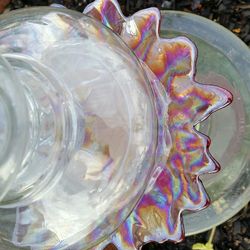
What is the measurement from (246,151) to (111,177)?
0.50m

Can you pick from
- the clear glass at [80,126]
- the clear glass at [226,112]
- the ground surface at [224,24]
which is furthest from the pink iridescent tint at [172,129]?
the ground surface at [224,24]

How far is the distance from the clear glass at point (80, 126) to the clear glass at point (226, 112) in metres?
0.42

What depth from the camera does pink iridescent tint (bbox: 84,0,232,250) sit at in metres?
0.80

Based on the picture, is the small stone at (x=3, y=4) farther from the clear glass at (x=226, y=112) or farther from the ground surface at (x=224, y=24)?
the clear glass at (x=226, y=112)

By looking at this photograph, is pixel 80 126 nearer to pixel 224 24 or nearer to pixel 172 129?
pixel 172 129

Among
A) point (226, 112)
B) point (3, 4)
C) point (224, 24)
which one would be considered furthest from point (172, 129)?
point (3, 4)

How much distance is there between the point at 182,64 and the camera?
2.68 feet

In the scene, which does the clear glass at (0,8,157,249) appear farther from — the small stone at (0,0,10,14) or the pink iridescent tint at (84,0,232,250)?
the small stone at (0,0,10,14)

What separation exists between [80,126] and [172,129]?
19 centimetres

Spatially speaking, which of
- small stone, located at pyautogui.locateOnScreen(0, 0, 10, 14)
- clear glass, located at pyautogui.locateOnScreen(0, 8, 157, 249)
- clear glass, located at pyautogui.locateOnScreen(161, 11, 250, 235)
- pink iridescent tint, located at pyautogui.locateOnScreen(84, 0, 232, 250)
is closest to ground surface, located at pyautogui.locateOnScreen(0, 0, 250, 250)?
clear glass, located at pyautogui.locateOnScreen(161, 11, 250, 235)

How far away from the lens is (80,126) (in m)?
0.63

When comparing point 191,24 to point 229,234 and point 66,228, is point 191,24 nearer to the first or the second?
point 229,234

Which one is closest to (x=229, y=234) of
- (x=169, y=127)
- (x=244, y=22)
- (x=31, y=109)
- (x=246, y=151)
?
(x=246, y=151)

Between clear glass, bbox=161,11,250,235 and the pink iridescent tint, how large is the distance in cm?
27
